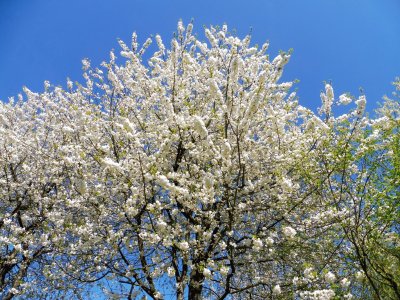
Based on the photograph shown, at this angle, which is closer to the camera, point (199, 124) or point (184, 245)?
point (199, 124)

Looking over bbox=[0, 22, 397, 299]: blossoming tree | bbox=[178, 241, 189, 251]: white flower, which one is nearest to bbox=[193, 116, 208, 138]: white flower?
bbox=[0, 22, 397, 299]: blossoming tree

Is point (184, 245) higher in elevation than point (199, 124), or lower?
lower

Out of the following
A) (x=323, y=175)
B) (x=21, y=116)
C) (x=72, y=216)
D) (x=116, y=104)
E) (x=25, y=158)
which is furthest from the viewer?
(x=21, y=116)

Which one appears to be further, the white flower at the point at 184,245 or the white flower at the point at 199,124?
the white flower at the point at 184,245

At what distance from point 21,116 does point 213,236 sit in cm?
1056

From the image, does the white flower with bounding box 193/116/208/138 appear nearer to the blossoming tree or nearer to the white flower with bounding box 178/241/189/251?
the blossoming tree

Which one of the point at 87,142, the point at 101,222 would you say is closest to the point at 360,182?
the point at 101,222

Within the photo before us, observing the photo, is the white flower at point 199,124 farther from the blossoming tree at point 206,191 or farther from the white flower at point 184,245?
the white flower at point 184,245

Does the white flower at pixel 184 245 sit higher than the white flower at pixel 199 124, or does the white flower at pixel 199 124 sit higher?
the white flower at pixel 199 124

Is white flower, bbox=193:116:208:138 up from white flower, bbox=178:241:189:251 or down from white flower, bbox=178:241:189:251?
up

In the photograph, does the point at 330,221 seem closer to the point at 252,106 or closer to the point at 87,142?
the point at 252,106

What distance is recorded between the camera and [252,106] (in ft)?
19.7

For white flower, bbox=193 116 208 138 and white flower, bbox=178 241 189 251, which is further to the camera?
white flower, bbox=178 241 189 251

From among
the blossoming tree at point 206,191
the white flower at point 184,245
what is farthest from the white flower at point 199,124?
the white flower at point 184,245
